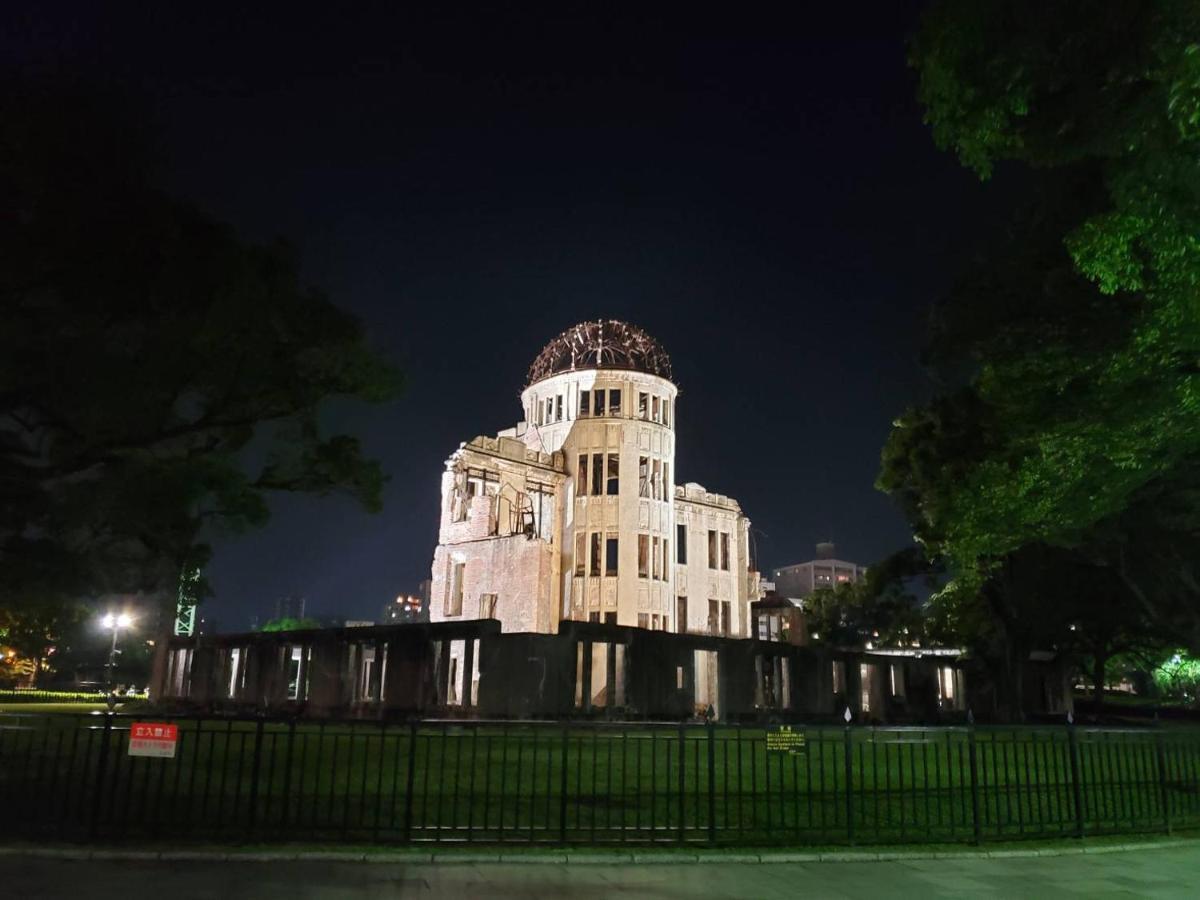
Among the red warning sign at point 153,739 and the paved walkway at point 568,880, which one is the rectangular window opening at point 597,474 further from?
the red warning sign at point 153,739

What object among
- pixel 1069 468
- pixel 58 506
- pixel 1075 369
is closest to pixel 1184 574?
pixel 1069 468

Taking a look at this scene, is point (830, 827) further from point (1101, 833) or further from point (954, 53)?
point (954, 53)

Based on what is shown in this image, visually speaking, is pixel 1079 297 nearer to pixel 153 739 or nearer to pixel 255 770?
pixel 255 770

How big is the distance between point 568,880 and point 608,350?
45.0 m

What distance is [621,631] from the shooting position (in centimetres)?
3014

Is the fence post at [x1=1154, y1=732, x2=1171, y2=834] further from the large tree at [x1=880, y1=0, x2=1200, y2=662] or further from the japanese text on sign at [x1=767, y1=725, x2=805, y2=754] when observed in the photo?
the japanese text on sign at [x1=767, y1=725, x2=805, y2=754]

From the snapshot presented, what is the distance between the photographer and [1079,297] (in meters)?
14.9

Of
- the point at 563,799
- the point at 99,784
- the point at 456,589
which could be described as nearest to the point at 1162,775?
the point at 563,799

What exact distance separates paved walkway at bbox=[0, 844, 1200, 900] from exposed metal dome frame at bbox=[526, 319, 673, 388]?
4331cm

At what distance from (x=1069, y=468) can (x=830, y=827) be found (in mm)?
8805

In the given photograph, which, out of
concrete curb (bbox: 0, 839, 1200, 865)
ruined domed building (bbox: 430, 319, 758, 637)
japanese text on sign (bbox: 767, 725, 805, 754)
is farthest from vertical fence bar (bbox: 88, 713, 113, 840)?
ruined domed building (bbox: 430, 319, 758, 637)

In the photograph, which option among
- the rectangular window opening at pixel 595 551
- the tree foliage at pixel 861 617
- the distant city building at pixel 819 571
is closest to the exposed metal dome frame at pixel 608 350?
the rectangular window opening at pixel 595 551

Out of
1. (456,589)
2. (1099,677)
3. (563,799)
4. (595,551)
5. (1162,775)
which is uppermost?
(595,551)

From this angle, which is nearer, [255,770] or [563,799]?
[255,770]
